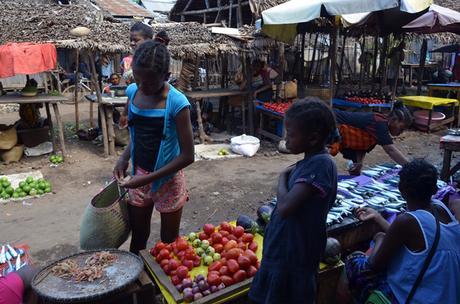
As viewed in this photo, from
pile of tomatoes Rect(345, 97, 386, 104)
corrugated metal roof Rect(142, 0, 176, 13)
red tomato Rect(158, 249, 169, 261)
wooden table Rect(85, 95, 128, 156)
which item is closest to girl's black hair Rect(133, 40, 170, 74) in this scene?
red tomato Rect(158, 249, 169, 261)

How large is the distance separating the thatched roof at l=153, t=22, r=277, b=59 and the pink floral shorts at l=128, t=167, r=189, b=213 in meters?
6.15

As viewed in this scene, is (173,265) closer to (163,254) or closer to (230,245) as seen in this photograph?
(163,254)

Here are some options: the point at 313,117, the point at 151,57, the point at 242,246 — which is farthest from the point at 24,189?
the point at 313,117

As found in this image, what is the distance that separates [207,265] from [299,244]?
0.93 metres

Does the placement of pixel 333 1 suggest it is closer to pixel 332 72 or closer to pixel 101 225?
pixel 332 72

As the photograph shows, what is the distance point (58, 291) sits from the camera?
2059 mm

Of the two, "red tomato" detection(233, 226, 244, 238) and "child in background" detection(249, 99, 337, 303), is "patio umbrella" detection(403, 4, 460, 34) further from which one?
"child in background" detection(249, 99, 337, 303)

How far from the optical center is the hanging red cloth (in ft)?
21.6

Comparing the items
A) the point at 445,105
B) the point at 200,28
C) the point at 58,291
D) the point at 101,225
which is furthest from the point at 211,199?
the point at 445,105

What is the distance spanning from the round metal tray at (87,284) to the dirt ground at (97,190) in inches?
79.5

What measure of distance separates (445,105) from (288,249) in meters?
9.92

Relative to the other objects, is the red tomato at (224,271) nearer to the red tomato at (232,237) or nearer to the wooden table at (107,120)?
the red tomato at (232,237)

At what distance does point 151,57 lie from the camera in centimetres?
223

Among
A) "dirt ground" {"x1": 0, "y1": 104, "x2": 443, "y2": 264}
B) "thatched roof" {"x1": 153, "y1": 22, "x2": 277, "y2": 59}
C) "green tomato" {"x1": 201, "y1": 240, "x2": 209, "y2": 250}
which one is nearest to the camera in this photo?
"green tomato" {"x1": 201, "y1": 240, "x2": 209, "y2": 250}
